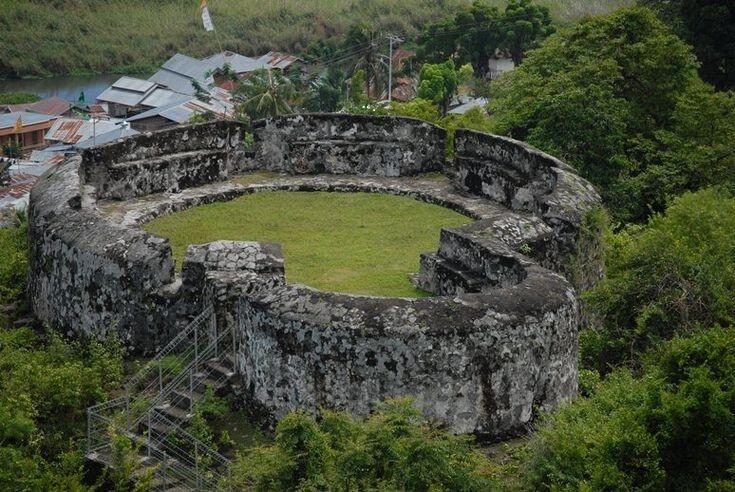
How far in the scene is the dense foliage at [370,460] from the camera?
32.6ft

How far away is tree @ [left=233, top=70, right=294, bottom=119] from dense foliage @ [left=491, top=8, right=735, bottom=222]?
59.9ft

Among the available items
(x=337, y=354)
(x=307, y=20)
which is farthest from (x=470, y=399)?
(x=307, y=20)

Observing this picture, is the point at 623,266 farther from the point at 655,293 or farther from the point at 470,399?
the point at 470,399

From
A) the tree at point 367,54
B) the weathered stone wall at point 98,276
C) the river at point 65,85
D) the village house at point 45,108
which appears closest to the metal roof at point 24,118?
the village house at point 45,108

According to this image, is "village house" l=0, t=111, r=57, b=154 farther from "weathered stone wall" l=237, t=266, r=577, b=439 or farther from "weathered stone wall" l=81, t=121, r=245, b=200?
"weathered stone wall" l=237, t=266, r=577, b=439

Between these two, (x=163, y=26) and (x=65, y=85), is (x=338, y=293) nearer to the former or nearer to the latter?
(x=65, y=85)

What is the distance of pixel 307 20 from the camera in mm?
76062

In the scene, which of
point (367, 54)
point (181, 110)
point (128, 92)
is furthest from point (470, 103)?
point (128, 92)

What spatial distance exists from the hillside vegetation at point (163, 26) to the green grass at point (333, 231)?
1991 inches

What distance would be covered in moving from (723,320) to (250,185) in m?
8.41

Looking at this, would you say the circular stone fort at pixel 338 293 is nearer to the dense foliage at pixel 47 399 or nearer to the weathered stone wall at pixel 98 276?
the weathered stone wall at pixel 98 276

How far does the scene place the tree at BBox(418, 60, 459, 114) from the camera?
164 ft

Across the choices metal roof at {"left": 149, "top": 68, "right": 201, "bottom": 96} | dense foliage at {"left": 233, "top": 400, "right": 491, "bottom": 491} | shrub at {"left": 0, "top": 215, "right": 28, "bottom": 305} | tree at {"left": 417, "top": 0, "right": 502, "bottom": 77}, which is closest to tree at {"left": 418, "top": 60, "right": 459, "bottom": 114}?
tree at {"left": 417, "top": 0, "right": 502, "bottom": 77}

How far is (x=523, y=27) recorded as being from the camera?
187 feet
